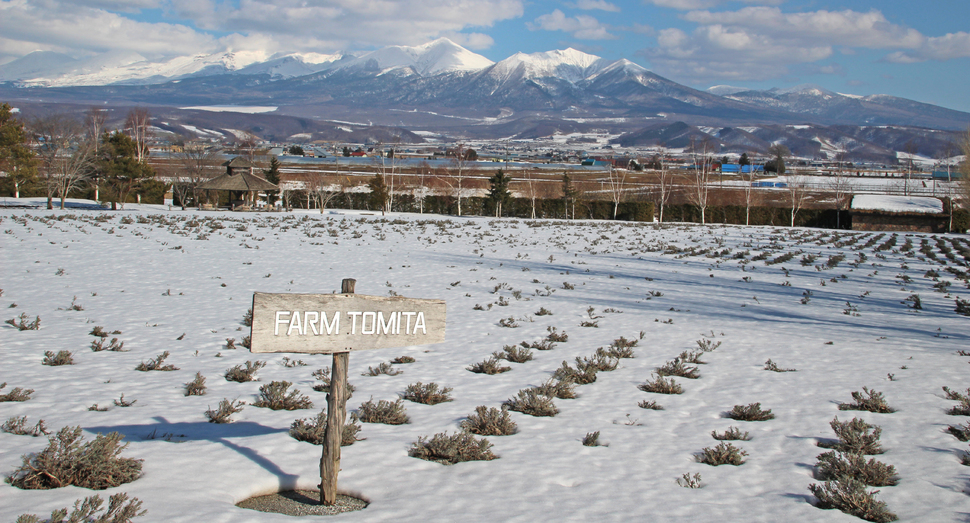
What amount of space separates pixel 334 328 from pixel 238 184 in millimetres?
45061

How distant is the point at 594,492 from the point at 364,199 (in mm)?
57664

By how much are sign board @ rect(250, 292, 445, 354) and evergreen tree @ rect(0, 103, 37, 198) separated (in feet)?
148

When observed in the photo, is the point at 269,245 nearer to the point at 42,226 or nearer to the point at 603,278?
the point at 42,226

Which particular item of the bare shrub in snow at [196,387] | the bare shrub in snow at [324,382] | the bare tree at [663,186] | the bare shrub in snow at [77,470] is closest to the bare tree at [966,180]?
the bare tree at [663,186]

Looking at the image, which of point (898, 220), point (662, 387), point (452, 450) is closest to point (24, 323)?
point (452, 450)

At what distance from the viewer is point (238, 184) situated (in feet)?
149

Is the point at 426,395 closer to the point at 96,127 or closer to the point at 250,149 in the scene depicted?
the point at 96,127

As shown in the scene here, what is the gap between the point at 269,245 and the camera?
2234 cm

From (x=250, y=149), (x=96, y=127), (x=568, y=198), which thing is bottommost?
(x=568, y=198)

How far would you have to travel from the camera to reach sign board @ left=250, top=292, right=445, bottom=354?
4.16 metres

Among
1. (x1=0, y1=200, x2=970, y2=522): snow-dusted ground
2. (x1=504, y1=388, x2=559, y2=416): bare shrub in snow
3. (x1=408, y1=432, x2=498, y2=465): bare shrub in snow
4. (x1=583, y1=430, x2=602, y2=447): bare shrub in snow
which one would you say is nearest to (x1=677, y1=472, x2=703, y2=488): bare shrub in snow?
(x1=0, y1=200, x2=970, y2=522): snow-dusted ground

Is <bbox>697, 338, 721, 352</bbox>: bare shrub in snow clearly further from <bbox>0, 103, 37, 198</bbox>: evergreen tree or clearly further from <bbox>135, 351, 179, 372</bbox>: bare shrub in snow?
<bbox>0, 103, 37, 198</bbox>: evergreen tree

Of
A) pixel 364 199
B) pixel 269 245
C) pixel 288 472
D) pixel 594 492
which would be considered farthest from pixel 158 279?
pixel 364 199

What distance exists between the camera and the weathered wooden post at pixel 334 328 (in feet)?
13.7
